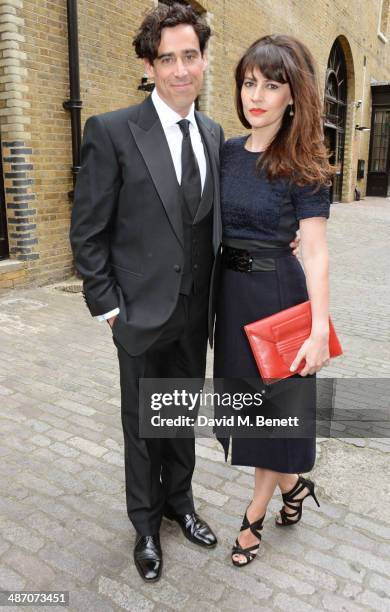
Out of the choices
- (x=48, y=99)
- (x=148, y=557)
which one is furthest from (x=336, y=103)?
→ (x=148, y=557)

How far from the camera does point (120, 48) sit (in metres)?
7.42

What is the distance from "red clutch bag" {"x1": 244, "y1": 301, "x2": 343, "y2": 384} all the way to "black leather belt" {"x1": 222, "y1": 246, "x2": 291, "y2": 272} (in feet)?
0.72

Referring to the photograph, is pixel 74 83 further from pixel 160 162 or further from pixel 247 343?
pixel 247 343

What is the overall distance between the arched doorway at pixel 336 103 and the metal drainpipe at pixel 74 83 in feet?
38.6

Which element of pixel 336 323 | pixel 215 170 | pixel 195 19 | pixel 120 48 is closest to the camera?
pixel 195 19

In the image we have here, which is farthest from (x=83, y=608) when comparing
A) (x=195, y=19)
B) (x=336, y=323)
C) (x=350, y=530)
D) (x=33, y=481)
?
(x=336, y=323)

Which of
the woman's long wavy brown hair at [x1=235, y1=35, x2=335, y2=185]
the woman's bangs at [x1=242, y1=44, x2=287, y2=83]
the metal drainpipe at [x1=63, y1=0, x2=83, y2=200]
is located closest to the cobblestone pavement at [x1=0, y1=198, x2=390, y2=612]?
the woman's long wavy brown hair at [x1=235, y1=35, x2=335, y2=185]

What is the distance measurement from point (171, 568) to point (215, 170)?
1.67 metres

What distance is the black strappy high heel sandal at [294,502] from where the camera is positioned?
8.11 feet

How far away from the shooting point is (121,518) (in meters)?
2.61

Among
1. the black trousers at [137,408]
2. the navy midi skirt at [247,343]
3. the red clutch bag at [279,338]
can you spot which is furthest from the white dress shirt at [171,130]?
the red clutch bag at [279,338]

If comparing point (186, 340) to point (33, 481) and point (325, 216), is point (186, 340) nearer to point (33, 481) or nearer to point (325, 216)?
point (325, 216)

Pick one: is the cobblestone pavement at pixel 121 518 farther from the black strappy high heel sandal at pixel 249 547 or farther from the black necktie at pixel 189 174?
the black necktie at pixel 189 174

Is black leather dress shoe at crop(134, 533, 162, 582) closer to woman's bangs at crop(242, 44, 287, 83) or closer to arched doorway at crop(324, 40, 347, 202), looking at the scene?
woman's bangs at crop(242, 44, 287, 83)
